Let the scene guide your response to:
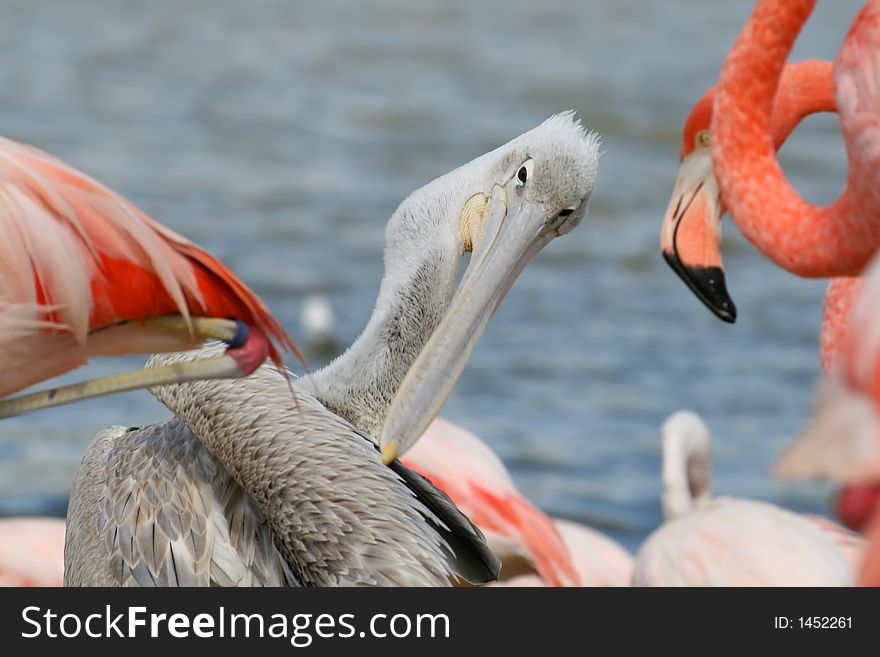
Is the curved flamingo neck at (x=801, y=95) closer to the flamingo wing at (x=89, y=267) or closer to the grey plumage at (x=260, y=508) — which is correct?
the grey plumage at (x=260, y=508)

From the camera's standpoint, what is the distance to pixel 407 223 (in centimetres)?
303

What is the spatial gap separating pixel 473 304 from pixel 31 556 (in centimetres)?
161

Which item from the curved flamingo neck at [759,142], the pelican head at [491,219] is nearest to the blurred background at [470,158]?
the curved flamingo neck at [759,142]

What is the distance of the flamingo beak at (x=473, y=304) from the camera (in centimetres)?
271

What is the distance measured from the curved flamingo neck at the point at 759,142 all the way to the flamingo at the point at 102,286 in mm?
1623

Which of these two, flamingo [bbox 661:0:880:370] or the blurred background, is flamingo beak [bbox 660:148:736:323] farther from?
the blurred background

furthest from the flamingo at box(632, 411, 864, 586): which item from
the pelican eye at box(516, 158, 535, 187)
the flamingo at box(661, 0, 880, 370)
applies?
the pelican eye at box(516, 158, 535, 187)

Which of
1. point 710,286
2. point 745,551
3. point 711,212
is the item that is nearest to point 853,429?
point 745,551

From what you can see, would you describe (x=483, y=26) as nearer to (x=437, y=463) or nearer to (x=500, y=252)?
(x=437, y=463)

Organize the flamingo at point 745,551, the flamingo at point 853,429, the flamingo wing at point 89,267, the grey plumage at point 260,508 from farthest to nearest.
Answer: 1. the flamingo at point 745,551
2. the grey plumage at point 260,508
3. the flamingo wing at point 89,267
4. the flamingo at point 853,429

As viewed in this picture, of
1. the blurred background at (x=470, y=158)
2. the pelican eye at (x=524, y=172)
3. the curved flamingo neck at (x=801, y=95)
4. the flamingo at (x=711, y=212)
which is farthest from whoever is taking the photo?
the blurred background at (x=470, y=158)

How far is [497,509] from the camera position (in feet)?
12.6

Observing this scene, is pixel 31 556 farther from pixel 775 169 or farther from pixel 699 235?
pixel 775 169

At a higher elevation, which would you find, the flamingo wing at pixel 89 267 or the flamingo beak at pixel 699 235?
the flamingo wing at pixel 89 267
